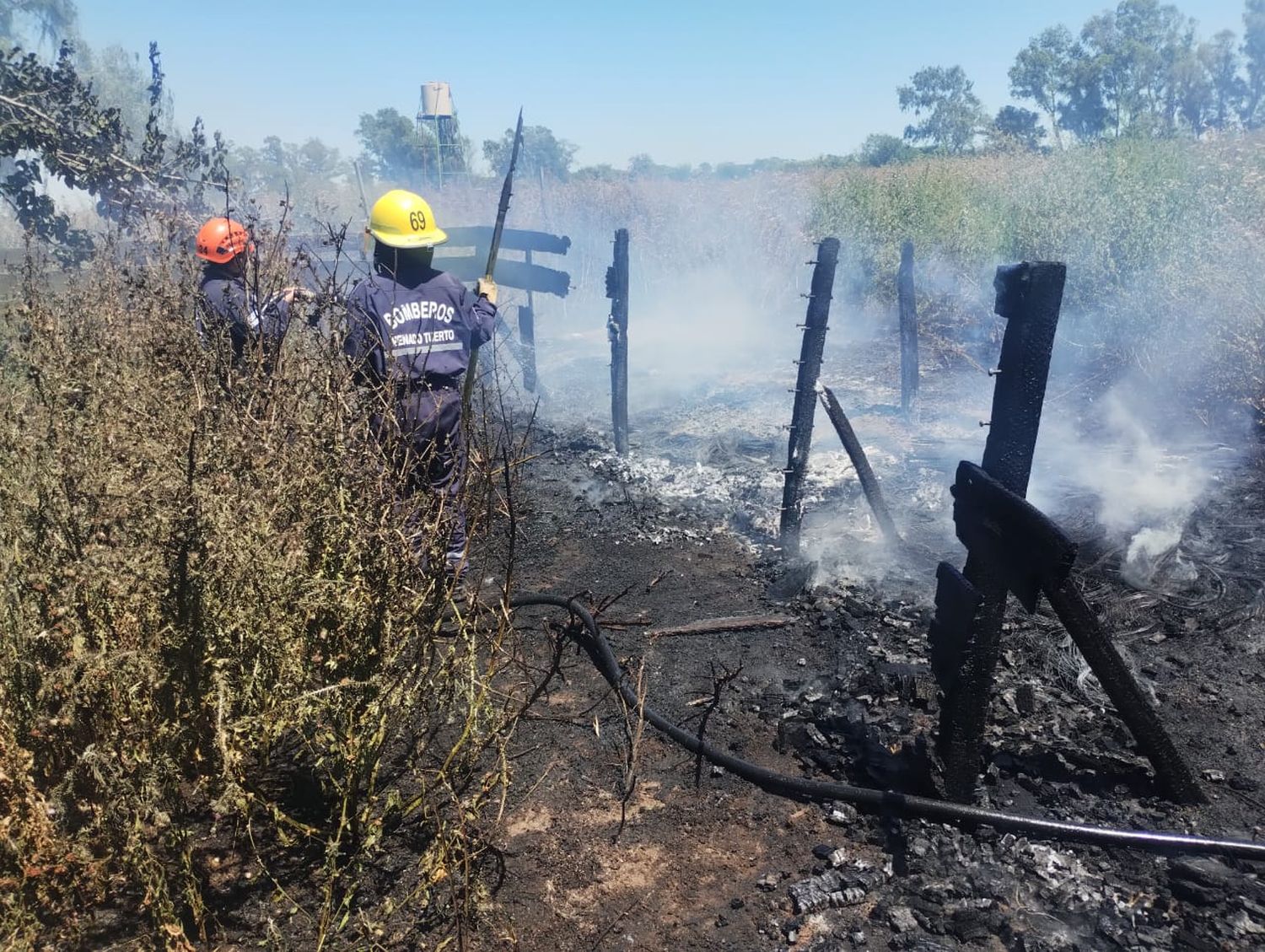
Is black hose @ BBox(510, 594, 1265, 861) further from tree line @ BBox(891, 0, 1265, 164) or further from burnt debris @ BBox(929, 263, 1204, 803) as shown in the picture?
tree line @ BBox(891, 0, 1265, 164)

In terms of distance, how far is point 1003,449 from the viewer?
10.5ft

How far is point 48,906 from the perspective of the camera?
2.49 m

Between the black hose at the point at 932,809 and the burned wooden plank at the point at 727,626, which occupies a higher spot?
the black hose at the point at 932,809

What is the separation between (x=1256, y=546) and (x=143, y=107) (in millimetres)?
50253

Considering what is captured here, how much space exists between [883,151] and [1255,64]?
1942cm

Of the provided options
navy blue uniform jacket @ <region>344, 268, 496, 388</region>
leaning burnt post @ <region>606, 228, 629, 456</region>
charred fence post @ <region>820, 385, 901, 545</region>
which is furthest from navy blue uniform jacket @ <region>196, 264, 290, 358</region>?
leaning burnt post @ <region>606, 228, 629, 456</region>

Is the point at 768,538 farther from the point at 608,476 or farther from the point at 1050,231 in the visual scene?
the point at 1050,231

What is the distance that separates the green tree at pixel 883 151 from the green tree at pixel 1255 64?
16.3m

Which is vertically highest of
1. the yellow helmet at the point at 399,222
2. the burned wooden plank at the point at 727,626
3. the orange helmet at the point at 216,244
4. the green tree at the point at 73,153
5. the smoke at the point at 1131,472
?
the green tree at the point at 73,153

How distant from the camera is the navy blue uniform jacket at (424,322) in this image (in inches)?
179

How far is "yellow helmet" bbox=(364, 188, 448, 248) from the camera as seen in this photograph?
4.76 meters

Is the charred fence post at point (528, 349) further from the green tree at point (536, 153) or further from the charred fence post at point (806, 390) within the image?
the green tree at point (536, 153)

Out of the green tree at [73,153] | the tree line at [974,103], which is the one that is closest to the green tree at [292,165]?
the tree line at [974,103]

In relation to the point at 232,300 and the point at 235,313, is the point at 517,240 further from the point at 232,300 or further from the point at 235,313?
the point at 232,300
